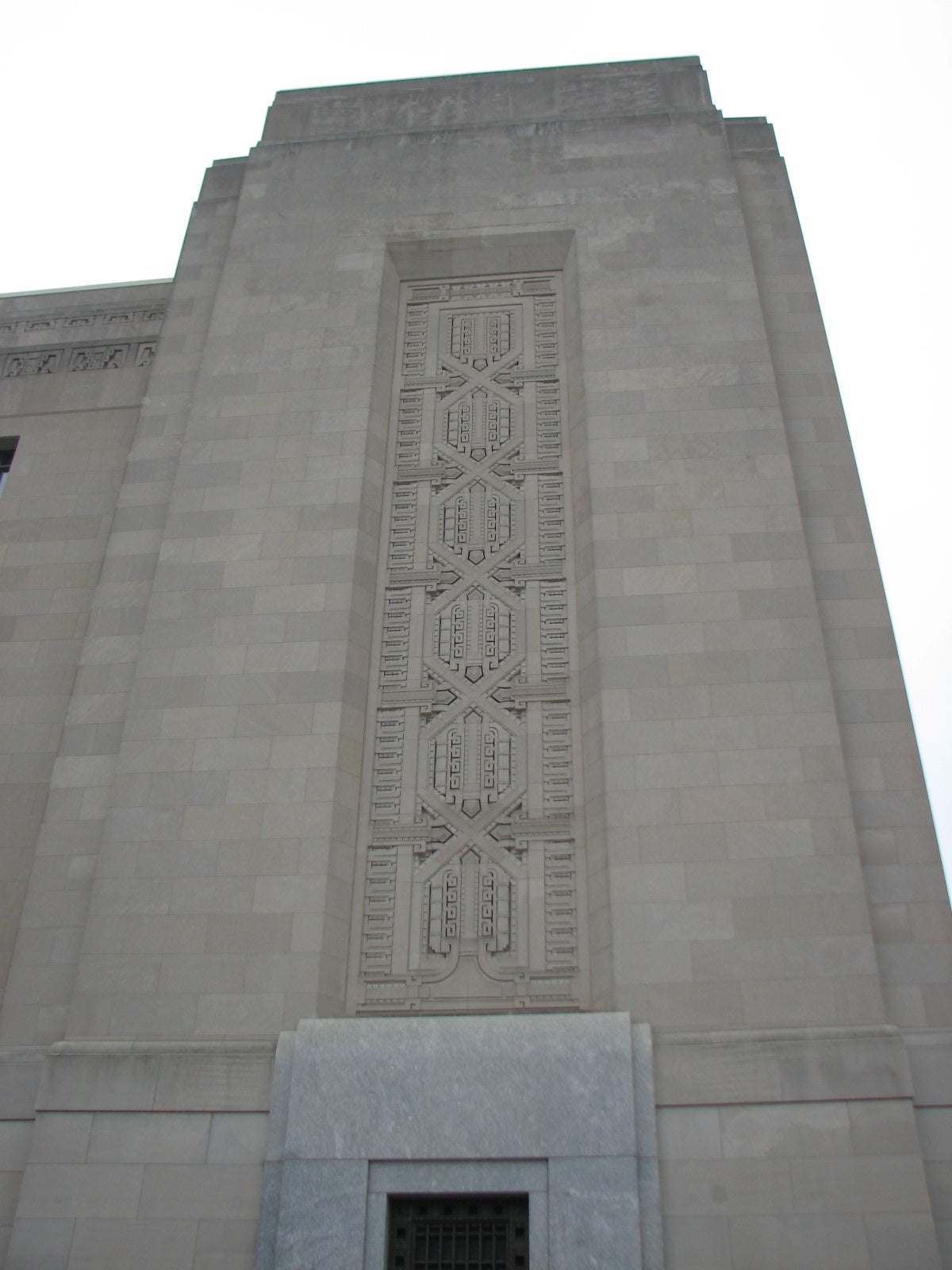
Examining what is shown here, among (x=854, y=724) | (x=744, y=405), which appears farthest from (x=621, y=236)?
(x=854, y=724)

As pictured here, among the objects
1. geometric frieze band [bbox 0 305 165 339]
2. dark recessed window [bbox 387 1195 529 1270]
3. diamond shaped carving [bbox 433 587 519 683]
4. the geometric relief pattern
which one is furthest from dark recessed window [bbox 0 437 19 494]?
dark recessed window [bbox 387 1195 529 1270]

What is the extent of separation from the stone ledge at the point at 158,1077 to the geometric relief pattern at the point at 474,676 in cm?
118

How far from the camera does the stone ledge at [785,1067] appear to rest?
29.2ft

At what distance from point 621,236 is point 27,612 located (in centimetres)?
815

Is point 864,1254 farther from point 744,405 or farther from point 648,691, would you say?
point 744,405

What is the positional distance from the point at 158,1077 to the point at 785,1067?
15.8ft

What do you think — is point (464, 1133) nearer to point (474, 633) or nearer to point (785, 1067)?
point (785, 1067)

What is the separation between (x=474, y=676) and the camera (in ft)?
38.3

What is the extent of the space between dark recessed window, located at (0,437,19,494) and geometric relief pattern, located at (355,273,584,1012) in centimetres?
492

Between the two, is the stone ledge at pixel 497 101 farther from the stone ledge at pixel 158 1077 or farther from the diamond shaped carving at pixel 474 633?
the stone ledge at pixel 158 1077

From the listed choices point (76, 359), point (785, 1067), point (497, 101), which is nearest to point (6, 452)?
point (76, 359)

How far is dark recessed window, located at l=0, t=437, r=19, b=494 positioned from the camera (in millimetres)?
14828

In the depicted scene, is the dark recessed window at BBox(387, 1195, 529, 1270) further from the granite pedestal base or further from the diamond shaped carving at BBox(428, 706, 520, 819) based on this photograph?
the diamond shaped carving at BBox(428, 706, 520, 819)

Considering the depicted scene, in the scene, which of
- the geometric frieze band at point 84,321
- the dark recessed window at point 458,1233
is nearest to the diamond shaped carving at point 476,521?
the geometric frieze band at point 84,321
